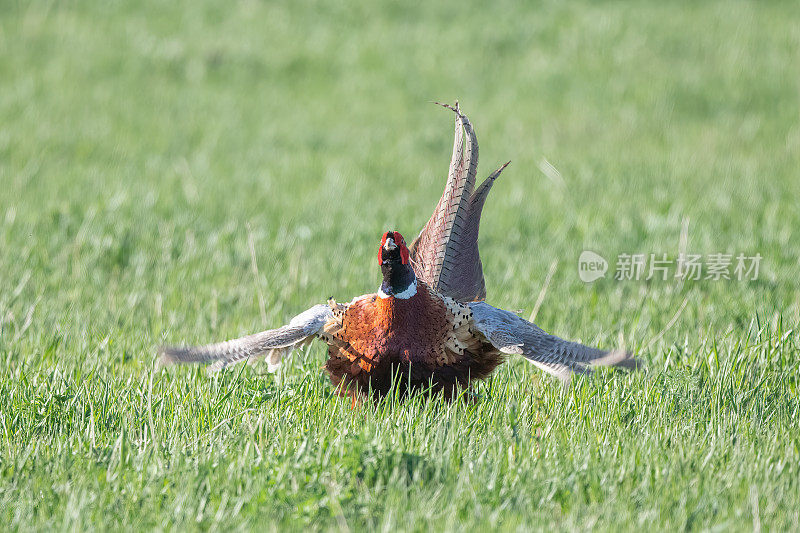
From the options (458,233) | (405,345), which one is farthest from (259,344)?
(458,233)

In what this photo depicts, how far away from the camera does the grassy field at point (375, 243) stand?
9.34 ft

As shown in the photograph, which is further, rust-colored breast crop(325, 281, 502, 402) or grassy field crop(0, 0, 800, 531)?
rust-colored breast crop(325, 281, 502, 402)

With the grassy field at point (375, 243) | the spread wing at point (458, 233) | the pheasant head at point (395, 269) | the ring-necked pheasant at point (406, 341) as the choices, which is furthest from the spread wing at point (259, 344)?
the spread wing at point (458, 233)

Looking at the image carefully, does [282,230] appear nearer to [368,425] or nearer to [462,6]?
[368,425]

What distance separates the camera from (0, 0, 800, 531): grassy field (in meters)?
2.85

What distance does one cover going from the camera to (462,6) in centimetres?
1356

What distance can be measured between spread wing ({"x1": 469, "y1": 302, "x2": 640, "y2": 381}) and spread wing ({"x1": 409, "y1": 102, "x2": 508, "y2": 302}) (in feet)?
1.44

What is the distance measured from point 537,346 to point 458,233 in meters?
0.72

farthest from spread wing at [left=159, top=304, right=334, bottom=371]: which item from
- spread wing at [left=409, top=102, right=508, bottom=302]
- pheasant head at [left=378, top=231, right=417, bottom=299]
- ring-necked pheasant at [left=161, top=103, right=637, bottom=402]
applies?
spread wing at [left=409, top=102, right=508, bottom=302]

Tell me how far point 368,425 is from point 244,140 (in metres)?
6.95

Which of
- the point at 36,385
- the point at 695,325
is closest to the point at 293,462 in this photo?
the point at 36,385

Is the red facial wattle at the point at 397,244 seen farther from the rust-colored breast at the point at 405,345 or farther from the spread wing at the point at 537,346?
the spread wing at the point at 537,346

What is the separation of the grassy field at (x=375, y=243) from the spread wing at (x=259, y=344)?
0.70ft

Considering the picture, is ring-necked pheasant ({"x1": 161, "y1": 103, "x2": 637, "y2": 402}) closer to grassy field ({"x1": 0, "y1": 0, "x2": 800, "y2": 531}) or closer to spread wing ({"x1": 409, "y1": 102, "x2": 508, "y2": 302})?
spread wing ({"x1": 409, "y1": 102, "x2": 508, "y2": 302})
